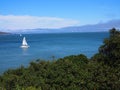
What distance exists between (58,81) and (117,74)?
4.07 m

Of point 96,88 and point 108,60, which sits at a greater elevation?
point 108,60

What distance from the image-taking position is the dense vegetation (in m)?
22.0

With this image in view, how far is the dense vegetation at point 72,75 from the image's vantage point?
72.0ft

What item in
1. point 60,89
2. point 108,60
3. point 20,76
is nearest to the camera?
point 60,89

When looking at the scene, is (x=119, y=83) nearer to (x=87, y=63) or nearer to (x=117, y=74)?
(x=117, y=74)

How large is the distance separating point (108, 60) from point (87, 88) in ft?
12.1

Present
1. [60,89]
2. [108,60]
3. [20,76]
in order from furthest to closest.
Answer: [108,60]
[20,76]
[60,89]

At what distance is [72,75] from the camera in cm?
2258

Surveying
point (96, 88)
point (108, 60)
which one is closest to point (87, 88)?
point (96, 88)

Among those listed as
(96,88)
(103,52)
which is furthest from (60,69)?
(103,52)

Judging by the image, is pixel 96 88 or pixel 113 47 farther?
pixel 113 47

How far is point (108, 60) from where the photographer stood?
82.3 ft

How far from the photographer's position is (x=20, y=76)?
23062 mm

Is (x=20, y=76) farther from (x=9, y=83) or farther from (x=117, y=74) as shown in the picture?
(x=117, y=74)
